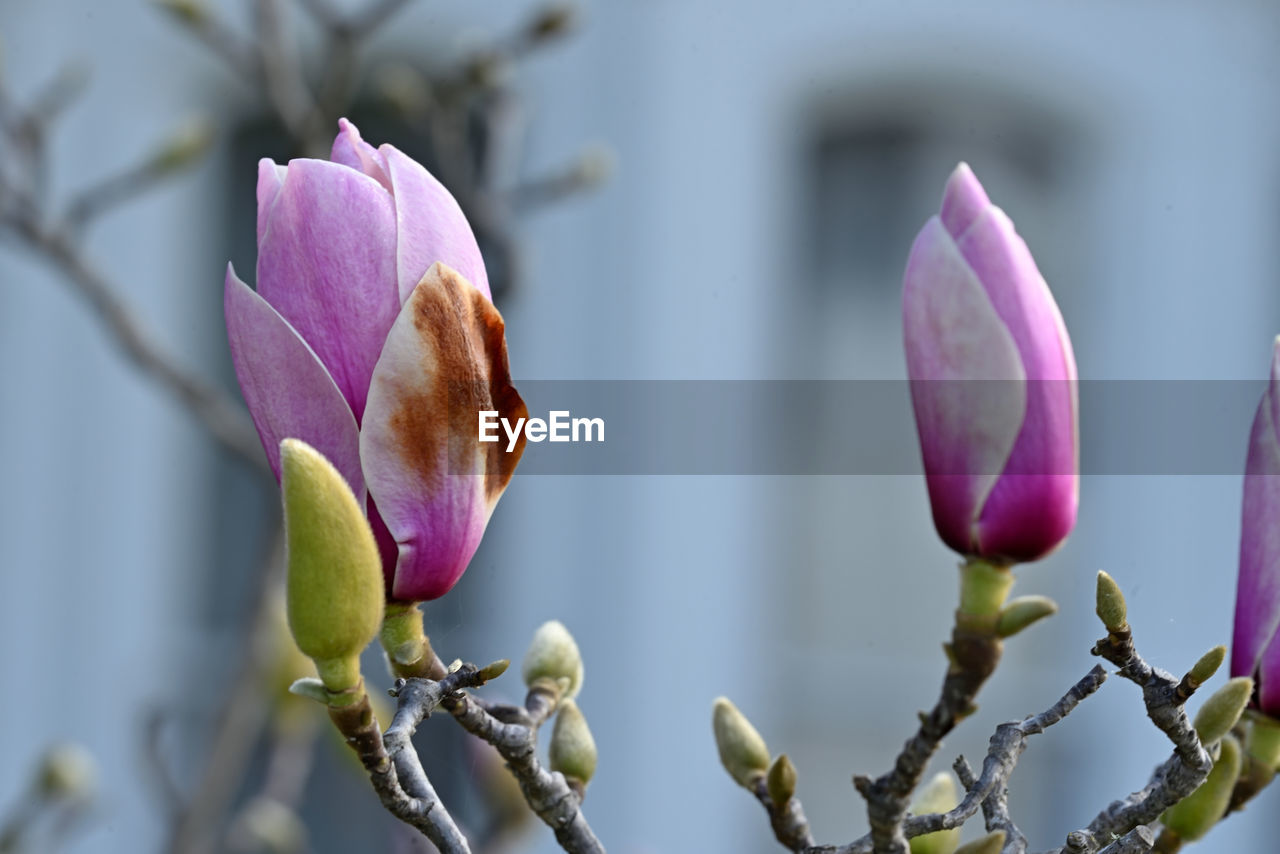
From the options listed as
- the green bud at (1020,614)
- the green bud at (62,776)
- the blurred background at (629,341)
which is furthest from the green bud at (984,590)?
the blurred background at (629,341)

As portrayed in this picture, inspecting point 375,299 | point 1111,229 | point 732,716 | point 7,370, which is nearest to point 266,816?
point 732,716

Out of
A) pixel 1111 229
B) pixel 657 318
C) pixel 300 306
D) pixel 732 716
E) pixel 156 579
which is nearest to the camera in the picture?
pixel 300 306

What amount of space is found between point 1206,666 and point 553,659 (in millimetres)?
173

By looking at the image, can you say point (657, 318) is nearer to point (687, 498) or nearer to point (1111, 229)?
point (687, 498)

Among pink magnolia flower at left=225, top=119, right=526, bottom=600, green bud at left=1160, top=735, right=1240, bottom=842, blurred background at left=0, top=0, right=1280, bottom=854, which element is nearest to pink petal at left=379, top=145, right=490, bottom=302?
pink magnolia flower at left=225, top=119, right=526, bottom=600

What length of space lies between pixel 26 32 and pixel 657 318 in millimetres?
1193

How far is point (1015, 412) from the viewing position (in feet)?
1.08

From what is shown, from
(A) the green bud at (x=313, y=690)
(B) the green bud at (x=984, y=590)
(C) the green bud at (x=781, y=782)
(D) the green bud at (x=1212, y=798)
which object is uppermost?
(B) the green bud at (x=984, y=590)

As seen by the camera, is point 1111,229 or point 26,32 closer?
point 1111,229

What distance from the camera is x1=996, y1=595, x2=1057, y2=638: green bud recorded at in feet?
1.12

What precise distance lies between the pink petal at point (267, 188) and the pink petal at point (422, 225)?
2cm

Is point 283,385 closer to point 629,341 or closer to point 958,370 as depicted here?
point 958,370

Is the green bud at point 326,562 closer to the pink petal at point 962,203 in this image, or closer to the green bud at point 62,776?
the pink petal at point 962,203

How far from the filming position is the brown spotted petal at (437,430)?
0.32 m
